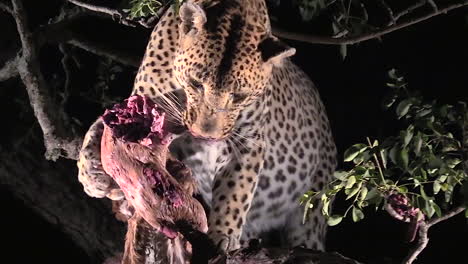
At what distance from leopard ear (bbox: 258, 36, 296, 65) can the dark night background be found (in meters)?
0.99

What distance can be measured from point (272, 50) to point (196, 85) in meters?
0.24

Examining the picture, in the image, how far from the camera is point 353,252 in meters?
2.98

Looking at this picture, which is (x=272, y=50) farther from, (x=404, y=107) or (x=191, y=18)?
(x=404, y=107)

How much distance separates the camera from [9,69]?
101 inches

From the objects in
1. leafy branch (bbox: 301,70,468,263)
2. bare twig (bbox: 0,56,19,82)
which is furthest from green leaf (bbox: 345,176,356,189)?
bare twig (bbox: 0,56,19,82)

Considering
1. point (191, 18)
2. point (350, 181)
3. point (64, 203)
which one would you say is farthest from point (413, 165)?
point (64, 203)

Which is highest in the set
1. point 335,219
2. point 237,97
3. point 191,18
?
point 191,18

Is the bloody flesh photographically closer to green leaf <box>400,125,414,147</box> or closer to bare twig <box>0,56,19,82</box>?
green leaf <box>400,125,414,147</box>

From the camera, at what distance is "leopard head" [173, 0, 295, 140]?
199 centimetres

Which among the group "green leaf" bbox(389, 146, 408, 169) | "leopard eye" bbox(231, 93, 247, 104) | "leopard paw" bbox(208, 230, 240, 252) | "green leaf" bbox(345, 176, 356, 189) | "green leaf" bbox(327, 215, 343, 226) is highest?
"leopard eye" bbox(231, 93, 247, 104)

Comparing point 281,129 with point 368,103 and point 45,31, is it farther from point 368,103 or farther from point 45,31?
point 45,31

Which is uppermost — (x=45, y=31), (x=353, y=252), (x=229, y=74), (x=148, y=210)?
(x=45, y=31)

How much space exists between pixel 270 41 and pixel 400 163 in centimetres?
53

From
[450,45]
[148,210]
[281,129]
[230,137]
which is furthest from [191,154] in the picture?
[450,45]
